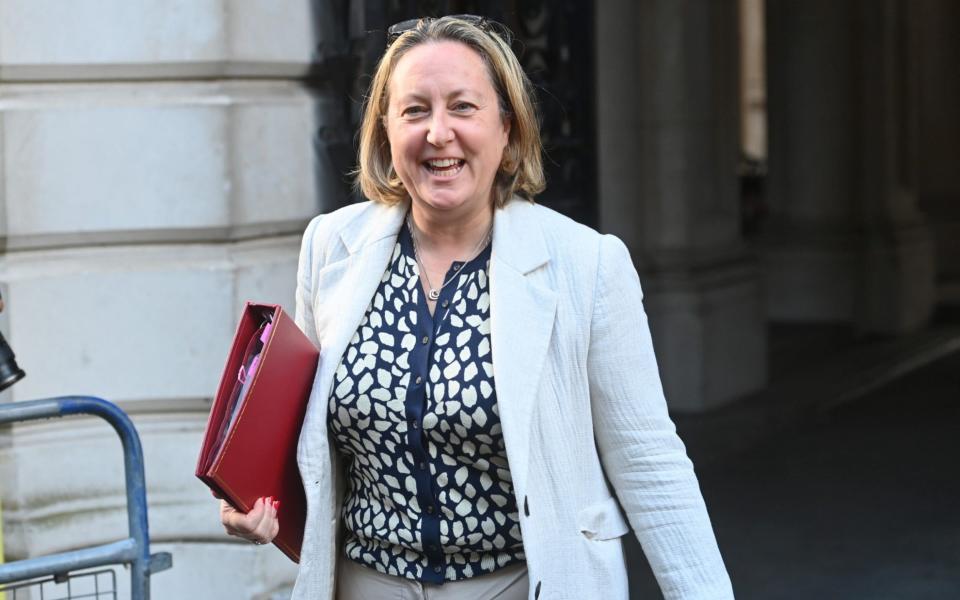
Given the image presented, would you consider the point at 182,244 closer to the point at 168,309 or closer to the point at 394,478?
the point at 168,309

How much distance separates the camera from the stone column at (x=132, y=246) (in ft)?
18.0

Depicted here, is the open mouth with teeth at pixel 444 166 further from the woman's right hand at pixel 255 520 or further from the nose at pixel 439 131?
the woman's right hand at pixel 255 520

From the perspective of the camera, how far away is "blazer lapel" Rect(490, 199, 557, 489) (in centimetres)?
283

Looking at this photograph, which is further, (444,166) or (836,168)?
(836,168)

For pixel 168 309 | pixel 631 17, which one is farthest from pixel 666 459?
pixel 631 17

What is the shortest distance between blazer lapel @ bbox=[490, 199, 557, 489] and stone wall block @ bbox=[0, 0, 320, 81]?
2.84 metres

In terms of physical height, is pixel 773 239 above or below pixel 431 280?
below

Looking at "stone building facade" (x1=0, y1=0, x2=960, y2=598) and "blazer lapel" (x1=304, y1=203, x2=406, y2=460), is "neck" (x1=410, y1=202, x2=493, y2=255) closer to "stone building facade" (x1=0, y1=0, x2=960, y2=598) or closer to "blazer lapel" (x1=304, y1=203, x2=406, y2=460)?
"blazer lapel" (x1=304, y1=203, x2=406, y2=460)

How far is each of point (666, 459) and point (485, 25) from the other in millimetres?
865

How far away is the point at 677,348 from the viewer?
1002 cm

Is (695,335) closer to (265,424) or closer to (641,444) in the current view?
(641,444)

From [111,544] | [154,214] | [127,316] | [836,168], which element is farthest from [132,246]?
[836,168]

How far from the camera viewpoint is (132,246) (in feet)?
18.5

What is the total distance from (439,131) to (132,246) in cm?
299
